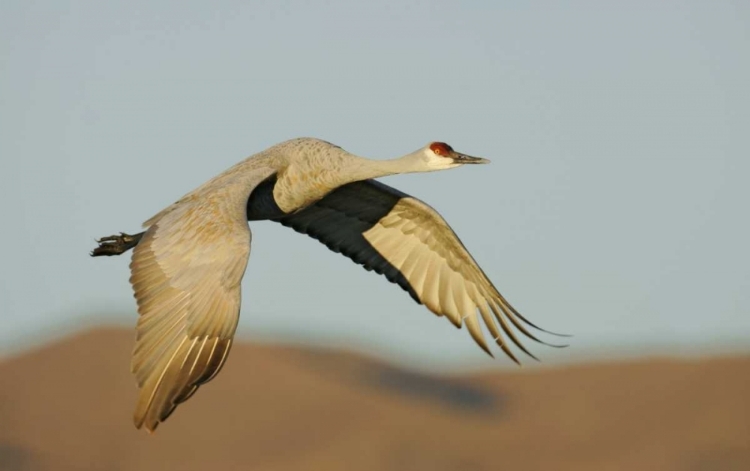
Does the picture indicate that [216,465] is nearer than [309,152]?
No

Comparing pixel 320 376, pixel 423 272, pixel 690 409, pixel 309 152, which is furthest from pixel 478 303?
pixel 320 376

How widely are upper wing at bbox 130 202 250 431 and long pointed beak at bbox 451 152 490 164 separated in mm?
2373

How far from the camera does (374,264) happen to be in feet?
53.5

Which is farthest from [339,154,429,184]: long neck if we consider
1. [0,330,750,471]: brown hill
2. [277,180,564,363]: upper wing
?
[0,330,750,471]: brown hill

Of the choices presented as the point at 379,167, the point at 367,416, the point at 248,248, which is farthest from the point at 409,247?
the point at 367,416

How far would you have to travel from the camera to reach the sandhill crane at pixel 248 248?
12.0 metres

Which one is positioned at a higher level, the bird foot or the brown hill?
the bird foot

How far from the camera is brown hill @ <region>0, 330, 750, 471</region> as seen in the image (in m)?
43.1

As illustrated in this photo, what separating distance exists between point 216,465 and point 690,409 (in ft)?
47.6

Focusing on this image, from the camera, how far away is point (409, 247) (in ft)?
52.9

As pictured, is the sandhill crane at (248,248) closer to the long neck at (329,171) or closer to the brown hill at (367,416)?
the long neck at (329,171)

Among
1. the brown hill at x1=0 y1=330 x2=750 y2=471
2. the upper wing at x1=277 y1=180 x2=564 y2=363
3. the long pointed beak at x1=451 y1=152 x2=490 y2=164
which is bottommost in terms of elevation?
the brown hill at x1=0 y1=330 x2=750 y2=471

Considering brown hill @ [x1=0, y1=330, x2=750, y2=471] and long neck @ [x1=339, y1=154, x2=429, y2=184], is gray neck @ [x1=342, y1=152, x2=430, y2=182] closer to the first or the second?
long neck @ [x1=339, y1=154, x2=429, y2=184]

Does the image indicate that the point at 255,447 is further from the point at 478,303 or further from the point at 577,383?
the point at 478,303
